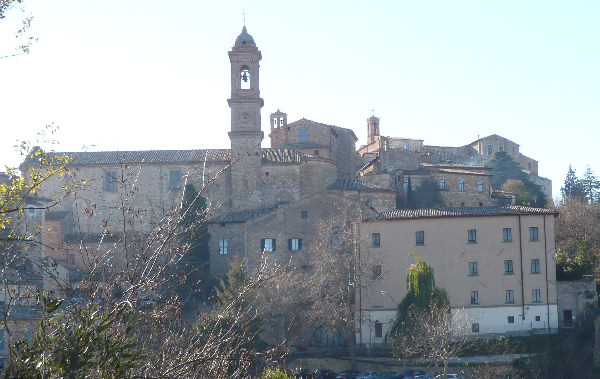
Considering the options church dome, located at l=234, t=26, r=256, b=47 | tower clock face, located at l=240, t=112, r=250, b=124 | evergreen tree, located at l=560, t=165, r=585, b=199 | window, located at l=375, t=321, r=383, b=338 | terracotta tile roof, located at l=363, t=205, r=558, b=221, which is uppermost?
church dome, located at l=234, t=26, r=256, b=47

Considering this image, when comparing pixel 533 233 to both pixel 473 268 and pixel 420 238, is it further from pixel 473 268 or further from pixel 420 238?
pixel 420 238

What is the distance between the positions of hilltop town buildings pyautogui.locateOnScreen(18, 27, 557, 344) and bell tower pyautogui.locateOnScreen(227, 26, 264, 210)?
60 millimetres

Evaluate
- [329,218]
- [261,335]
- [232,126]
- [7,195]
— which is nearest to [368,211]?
[329,218]

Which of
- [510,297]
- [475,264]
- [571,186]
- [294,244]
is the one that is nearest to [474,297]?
[475,264]

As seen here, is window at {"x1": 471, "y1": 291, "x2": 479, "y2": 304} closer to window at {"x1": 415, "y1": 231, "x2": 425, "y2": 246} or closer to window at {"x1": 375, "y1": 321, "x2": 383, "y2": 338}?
window at {"x1": 415, "y1": 231, "x2": 425, "y2": 246}

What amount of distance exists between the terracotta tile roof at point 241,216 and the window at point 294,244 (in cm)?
227

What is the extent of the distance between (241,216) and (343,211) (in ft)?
23.5

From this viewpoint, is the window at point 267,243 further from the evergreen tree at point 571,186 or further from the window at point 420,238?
the evergreen tree at point 571,186

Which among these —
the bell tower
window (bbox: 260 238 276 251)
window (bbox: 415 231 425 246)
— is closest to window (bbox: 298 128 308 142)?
the bell tower

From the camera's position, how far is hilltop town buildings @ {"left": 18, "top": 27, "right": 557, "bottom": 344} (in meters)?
36.1

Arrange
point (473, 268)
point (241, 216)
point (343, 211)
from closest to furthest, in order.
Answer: point (473, 268)
point (343, 211)
point (241, 216)

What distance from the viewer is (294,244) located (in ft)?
127

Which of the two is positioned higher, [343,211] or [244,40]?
[244,40]

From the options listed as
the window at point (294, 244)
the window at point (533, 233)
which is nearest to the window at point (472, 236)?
the window at point (533, 233)
